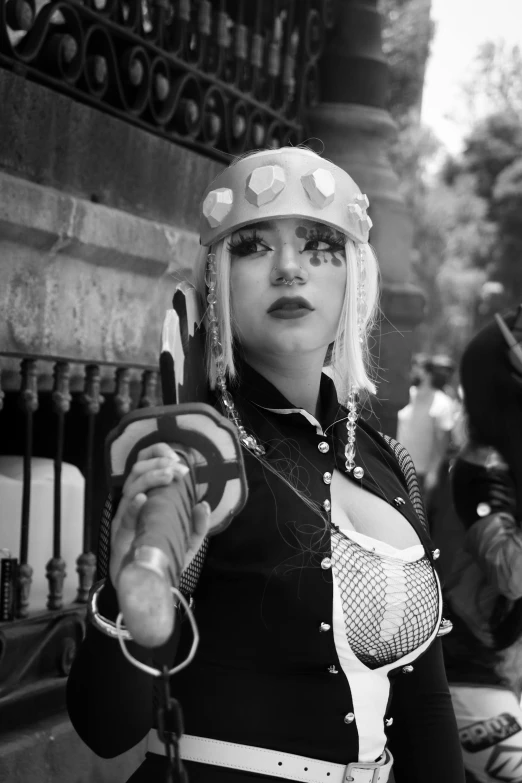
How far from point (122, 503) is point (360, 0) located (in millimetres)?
4305

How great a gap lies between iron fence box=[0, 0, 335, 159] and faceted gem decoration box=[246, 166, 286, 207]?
1622 mm

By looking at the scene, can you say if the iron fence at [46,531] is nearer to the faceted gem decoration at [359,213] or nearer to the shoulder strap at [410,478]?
the shoulder strap at [410,478]

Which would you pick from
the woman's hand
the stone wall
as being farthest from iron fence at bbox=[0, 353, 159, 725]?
the woman's hand

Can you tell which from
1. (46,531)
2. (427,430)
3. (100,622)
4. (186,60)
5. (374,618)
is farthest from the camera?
(427,430)

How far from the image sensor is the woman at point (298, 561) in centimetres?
183

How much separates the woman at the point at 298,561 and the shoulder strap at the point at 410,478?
15 millimetres

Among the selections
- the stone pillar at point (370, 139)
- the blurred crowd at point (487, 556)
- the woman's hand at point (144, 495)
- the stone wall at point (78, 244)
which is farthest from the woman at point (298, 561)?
the stone pillar at point (370, 139)

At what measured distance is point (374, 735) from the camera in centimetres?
194

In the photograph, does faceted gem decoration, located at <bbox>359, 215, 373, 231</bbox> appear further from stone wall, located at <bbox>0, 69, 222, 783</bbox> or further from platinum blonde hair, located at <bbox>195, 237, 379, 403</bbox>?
stone wall, located at <bbox>0, 69, 222, 783</bbox>

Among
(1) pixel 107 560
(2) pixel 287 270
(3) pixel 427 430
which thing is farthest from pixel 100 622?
(3) pixel 427 430

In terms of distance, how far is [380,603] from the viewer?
190 cm

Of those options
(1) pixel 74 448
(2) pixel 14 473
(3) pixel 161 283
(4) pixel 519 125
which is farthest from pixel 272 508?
(4) pixel 519 125

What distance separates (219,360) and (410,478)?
54 centimetres

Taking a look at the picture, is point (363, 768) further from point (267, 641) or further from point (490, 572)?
point (490, 572)
